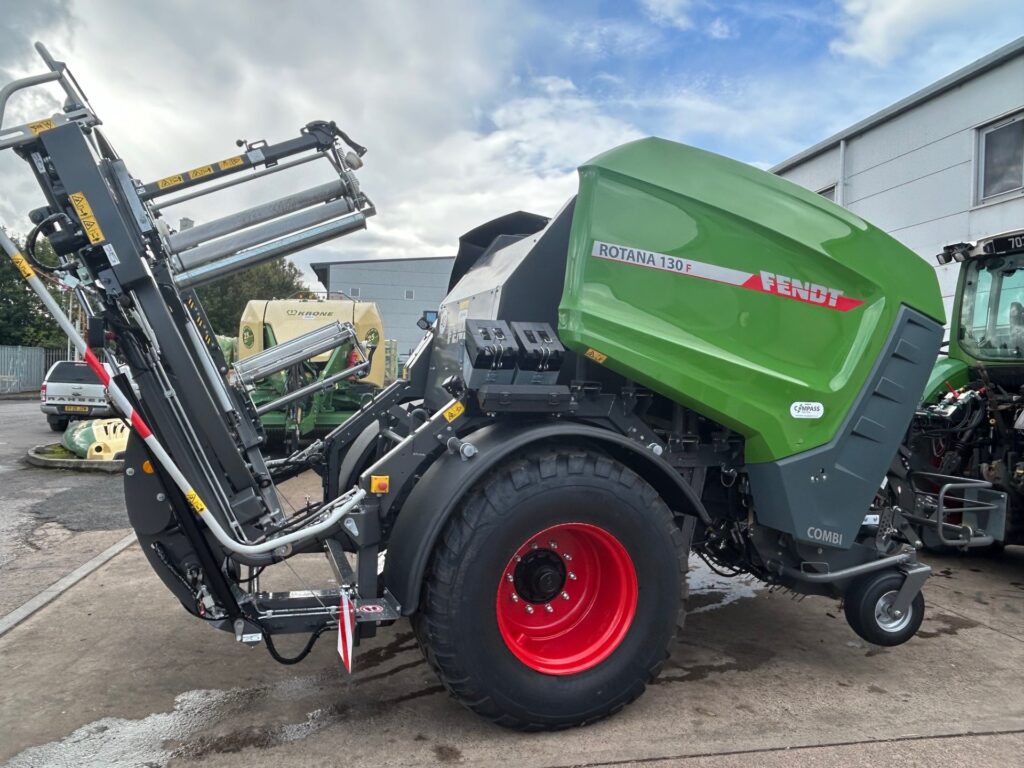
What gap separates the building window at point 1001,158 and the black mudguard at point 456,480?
979 centimetres

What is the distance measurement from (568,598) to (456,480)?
2.76ft

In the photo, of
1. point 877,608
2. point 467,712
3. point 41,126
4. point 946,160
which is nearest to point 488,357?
point 467,712

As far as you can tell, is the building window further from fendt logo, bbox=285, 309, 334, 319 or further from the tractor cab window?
fendt logo, bbox=285, 309, 334, 319

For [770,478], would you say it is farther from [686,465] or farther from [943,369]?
[943,369]

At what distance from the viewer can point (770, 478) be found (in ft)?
11.1

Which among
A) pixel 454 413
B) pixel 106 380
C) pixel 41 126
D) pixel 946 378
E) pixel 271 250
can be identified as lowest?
pixel 946 378

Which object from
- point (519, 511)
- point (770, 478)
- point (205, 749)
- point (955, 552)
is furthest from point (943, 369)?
point (205, 749)

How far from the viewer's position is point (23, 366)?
101 feet

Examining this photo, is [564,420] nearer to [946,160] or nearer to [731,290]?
[731,290]

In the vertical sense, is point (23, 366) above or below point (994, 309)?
below

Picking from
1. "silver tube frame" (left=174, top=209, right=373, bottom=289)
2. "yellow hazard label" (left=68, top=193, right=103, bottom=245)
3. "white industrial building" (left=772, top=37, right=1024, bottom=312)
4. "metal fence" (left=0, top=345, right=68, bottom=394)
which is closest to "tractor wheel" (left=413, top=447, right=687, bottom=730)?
"silver tube frame" (left=174, top=209, right=373, bottom=289)

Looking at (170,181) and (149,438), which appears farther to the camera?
(170,181)

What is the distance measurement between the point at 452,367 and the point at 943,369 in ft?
14.2

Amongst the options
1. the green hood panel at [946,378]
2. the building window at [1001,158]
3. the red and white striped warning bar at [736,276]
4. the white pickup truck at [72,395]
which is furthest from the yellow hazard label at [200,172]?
the white pickup truck at [72,395]
